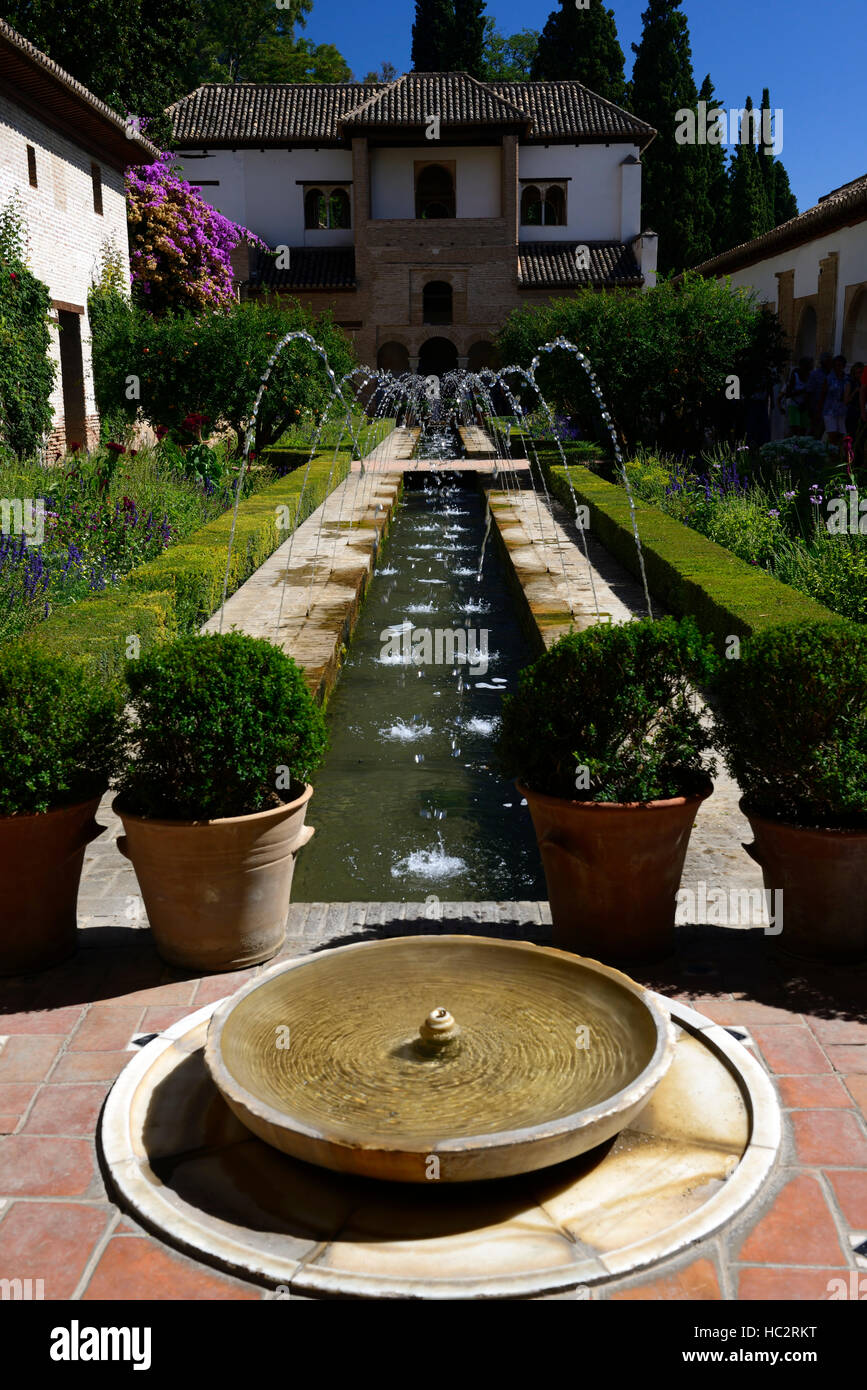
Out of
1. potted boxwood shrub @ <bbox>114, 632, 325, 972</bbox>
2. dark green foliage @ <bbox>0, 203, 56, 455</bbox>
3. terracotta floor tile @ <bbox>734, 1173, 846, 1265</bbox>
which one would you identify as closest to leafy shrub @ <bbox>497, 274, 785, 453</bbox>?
dark green foliage @ <bbox>0, 203, 56, 455</bbox>

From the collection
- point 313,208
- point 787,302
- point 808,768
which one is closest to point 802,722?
point 808,768

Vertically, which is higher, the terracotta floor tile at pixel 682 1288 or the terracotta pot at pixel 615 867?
the terracotta pot at pixel 615 867

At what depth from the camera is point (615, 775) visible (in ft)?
11.9

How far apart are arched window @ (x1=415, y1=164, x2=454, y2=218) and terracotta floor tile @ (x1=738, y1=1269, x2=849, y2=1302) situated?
1384 inches

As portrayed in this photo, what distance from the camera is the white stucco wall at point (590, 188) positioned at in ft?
111

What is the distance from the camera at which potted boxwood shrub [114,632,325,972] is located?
353 centimetres

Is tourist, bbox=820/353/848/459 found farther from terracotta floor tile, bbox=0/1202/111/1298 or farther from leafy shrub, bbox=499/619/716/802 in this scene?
terracotta floor tile, bbox=0/1202/111/1298

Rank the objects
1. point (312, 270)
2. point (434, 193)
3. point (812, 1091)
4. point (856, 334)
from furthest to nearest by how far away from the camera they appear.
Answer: point (434, 193) < point (312, 270) < point (856, 334) < point (812, 1091)

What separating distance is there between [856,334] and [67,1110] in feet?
53.3

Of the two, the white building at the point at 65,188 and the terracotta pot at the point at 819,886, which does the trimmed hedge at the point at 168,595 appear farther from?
the white building at the point at 65,188

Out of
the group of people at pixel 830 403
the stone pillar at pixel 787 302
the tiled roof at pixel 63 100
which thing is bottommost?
the group of people at pixel 830 403

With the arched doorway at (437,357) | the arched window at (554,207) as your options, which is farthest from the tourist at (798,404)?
the arched doorway at (437,357)

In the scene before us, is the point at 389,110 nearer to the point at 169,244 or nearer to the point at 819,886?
the point at 169,244

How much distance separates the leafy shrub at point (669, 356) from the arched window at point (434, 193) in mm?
19336
